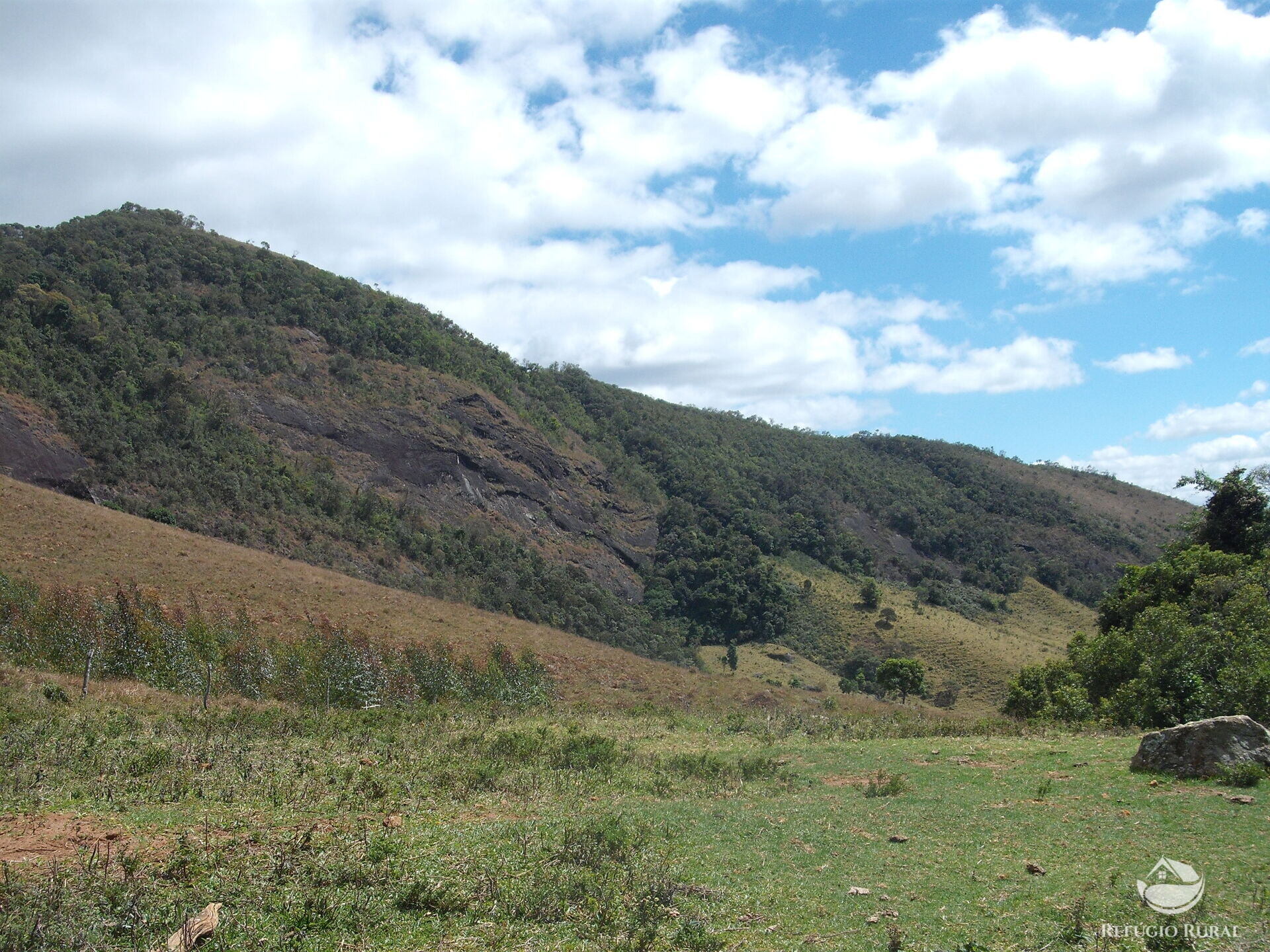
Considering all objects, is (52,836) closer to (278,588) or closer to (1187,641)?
(1187,641)

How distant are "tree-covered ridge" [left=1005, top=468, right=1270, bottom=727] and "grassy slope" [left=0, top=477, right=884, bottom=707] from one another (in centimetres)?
1278

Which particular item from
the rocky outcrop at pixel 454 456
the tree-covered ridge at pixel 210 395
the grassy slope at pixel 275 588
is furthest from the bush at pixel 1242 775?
the rocky outcrop at pixel 454 456

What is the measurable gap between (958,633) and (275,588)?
60076 millimetres

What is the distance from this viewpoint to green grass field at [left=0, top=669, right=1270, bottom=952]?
6738 mm

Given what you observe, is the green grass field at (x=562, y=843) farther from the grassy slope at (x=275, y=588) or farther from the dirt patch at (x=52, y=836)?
the grassy slope at (x=275, y=588)

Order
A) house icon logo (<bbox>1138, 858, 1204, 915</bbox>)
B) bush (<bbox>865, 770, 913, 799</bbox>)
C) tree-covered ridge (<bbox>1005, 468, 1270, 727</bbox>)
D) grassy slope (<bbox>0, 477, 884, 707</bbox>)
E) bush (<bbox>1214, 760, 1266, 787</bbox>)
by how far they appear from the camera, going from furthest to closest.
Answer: grassy slope (<bbox>0, 477, 884, 707</bbox>)
tree-covered ridge (<bbox>1005, 468, 1270, 727</bbox>)
bush (<bbox>865, 770, 913, 799</bbox>)
bush (<bbox>1214, 760, 1266, 787</bbox>)
house icon logo (<bbox>1138, 858, 1204, 915</bbox>)

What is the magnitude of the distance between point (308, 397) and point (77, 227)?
89.4 ft

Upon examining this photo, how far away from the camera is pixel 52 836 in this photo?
26.4 feet

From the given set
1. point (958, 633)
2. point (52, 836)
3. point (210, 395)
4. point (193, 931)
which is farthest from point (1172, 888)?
point (958, 633)

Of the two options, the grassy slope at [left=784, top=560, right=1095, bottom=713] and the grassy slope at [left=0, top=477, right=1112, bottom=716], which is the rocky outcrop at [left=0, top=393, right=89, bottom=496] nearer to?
the grassy slope at [left=0, top=477, right=1112, bottom=716]

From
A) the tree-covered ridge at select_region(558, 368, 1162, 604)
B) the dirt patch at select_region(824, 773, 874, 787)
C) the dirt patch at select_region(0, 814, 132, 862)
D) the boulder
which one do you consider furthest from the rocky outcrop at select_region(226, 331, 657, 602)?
the boulder

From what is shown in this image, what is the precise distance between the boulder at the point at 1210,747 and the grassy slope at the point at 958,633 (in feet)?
148

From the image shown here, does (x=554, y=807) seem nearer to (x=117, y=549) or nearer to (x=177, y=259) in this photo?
(x=117, y=549)

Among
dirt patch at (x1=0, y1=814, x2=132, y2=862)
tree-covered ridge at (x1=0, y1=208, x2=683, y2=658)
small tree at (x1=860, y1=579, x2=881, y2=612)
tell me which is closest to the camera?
dirt patch at (x1=0, y1=814, x2=132, y2=862)
